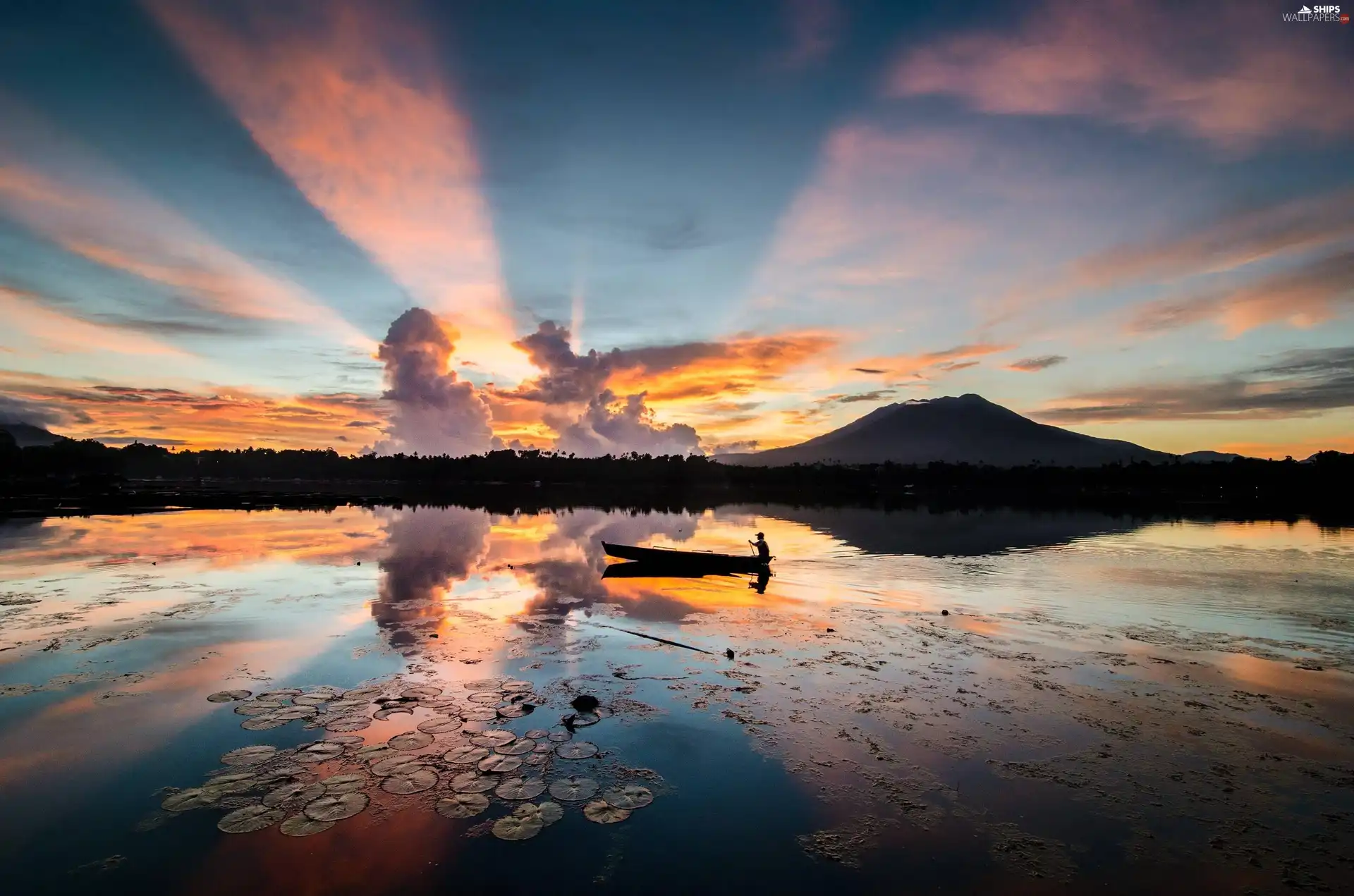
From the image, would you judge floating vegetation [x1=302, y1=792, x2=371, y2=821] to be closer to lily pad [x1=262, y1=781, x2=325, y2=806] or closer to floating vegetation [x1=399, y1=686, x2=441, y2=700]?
lily pad [x1=262, y1=781, x2=325, y2=806]

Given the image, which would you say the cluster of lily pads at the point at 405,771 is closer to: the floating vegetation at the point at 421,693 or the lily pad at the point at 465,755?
the lily pad at the point at 465,755

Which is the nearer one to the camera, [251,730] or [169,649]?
[251,730]

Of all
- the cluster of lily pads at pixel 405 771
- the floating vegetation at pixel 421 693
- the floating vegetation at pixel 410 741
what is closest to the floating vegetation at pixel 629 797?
the cluster of lily pads at pixel 405 771

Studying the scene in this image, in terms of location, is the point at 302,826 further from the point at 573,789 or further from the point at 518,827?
the point at 573,789

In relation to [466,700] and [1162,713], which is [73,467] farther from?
[1162,713]

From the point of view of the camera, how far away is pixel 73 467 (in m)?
163

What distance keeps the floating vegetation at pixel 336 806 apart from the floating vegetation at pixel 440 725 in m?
2.23

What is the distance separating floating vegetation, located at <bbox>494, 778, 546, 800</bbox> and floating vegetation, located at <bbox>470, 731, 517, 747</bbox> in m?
1.26

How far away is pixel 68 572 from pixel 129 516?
37.8 meters

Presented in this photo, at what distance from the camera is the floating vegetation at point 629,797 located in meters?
9.75

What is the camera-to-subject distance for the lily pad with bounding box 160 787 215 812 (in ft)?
30.3

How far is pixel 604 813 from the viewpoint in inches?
Answer: 372

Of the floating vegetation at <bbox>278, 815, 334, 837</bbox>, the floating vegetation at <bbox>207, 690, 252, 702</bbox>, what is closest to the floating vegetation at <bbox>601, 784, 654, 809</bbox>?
the floating vegetation at <bbox>278, 815, 334, 837</bbox>

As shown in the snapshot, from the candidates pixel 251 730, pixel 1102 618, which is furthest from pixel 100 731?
pixel 1102 618
